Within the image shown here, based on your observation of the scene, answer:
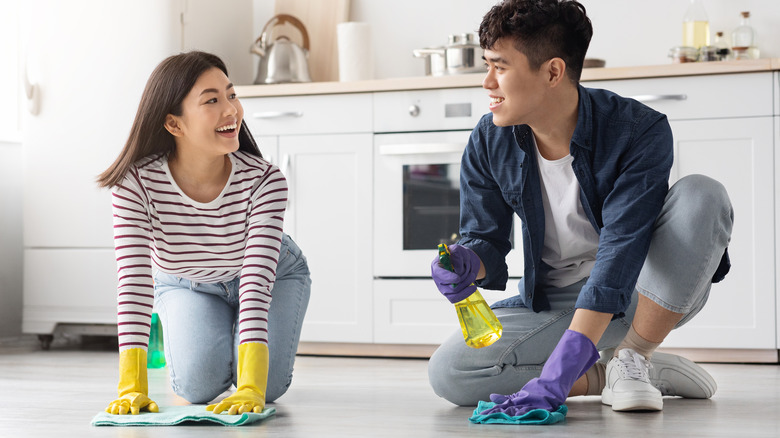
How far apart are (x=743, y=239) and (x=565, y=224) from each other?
3.84 feet

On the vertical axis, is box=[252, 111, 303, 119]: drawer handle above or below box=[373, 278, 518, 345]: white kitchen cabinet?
above

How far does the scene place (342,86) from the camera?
306 cm

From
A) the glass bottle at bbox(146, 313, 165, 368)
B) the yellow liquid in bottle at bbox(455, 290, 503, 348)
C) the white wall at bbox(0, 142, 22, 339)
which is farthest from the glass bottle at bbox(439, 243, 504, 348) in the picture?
the white wall at bbox(0, 142, 22, 339)

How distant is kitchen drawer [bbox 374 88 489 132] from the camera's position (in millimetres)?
2959

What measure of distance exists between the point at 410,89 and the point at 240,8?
3.41 ft

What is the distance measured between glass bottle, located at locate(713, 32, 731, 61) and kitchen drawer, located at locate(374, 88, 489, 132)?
2.60 ft

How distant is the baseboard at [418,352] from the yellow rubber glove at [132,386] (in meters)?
1.42

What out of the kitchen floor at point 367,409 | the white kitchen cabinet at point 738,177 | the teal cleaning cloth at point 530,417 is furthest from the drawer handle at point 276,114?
the teal cleaning cloth at point 530,417

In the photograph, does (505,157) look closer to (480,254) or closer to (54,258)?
(480,254)

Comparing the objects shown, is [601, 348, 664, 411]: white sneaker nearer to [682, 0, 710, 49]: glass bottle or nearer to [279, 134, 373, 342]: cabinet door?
[279, 134, 373, 342]: cabinet door

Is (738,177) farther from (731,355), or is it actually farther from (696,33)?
(696,33)

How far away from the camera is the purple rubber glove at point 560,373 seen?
150 cm

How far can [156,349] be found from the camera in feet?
9.53

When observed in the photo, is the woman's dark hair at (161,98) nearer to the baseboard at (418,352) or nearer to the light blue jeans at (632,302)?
the light blue jeans at (632,302)
